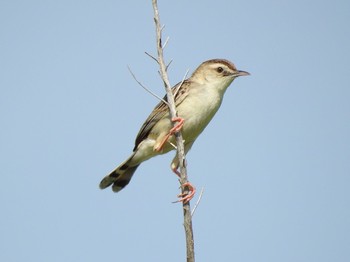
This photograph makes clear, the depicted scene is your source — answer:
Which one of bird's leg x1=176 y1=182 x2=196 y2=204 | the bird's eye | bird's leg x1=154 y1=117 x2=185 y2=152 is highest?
the bird's eye

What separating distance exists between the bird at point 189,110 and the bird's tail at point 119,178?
0.20m

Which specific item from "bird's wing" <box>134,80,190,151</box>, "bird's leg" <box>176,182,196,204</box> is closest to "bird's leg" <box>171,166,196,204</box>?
"bird's leg" <box>176,182,196,204</box>

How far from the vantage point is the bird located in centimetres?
746

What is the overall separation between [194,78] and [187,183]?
2.45 metres

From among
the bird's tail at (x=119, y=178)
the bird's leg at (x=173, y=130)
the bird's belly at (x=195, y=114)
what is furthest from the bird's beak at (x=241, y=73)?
the bird's tail at (x=119, y=178)

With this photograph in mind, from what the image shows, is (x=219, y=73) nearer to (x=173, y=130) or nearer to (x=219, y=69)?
(x=219, y=69)

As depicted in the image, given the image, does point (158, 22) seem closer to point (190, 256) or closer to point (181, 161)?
point (181, 161)

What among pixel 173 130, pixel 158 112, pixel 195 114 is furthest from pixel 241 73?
pixel 173 130

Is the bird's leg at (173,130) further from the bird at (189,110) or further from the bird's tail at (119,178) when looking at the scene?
the bird's tail at (119,178)

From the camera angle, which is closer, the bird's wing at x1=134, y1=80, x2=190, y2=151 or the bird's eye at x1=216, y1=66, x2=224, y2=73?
the bird's wing at x1=134, y1=80, x2=190, y2=151

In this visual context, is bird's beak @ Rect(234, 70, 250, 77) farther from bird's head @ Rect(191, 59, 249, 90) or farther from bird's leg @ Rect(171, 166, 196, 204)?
bird's leg @ Rect(171, 166, 196, 204)

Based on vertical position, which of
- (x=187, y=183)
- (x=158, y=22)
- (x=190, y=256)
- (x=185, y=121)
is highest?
(x=158, y=22)

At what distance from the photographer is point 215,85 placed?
25.5ft

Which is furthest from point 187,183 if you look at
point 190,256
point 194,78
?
point 194,78
